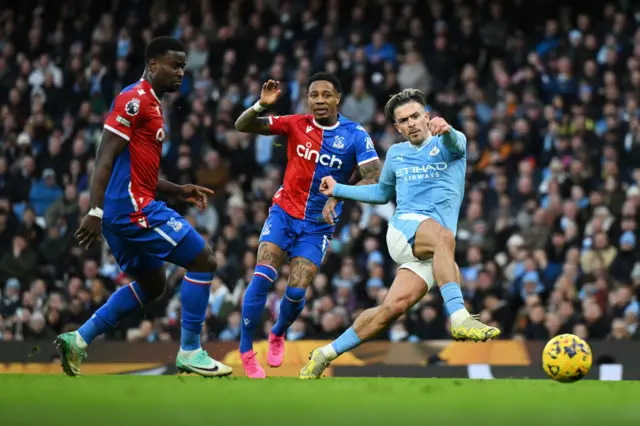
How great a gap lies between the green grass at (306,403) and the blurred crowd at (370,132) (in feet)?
22.7

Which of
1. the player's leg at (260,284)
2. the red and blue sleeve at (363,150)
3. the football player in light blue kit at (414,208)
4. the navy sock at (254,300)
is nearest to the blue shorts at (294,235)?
the player's leg at (260,284)

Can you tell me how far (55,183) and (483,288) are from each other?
7761mm

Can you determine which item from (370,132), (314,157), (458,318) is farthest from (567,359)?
(370,132)

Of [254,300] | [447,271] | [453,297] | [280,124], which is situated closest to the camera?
[453,297]

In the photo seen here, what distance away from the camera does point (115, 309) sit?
9.24m

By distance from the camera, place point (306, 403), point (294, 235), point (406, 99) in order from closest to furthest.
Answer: point (306, 403) < point (406, 99) < point (294, 235)

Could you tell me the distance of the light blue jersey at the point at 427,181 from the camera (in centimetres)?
927

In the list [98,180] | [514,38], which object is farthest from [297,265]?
[514,38]

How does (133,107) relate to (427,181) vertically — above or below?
above

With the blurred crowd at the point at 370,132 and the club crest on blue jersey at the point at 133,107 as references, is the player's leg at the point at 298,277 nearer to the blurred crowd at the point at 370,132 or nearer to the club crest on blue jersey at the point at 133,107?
the club crest on blue jersey at the point at 133,107

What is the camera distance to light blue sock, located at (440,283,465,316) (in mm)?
8773

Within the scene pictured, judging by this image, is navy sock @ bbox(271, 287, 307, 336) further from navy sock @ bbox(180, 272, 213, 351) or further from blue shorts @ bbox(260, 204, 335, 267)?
navy sock @ bbox(180, 272, 213, 351)

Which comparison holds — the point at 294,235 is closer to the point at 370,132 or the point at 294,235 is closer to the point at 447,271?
the point at 447,271

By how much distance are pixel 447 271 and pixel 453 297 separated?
22 cm
